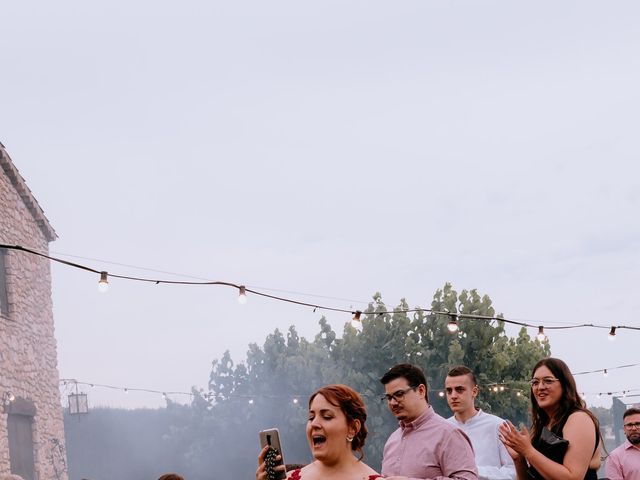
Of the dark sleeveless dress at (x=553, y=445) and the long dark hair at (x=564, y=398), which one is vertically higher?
the long dark hair at (x=564, y=398)

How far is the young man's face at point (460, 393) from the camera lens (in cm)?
702

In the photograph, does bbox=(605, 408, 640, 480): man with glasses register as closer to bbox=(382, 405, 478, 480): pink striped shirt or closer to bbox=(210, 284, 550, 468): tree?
bbox=(382, 405, 478, 480): pink striped shirt

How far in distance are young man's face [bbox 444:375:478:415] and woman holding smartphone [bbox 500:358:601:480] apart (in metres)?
1.92

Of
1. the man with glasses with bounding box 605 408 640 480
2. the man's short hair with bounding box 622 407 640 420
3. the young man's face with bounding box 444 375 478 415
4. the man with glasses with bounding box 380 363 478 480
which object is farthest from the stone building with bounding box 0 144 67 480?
the man with glasses with bounding box 380 363 478 480

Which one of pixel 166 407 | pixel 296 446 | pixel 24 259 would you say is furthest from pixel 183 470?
pixel 24 259

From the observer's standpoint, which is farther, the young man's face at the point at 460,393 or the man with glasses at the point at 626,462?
the man with glasses at the point at 626,462

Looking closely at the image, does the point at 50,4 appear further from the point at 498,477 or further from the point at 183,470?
the point at 183,470

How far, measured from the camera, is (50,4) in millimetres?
21703

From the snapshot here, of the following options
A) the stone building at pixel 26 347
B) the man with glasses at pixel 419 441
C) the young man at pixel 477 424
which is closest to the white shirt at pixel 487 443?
the young man at pixel 477 424

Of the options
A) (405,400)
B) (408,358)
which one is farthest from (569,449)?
(408,358)

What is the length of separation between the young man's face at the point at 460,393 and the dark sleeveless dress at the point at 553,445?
209 centimetres

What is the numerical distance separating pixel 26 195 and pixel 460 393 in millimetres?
15500

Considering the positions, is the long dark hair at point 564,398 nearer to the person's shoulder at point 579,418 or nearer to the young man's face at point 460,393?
the person's shoulder at point 579,418

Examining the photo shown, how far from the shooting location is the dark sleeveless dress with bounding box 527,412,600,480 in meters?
4.78
